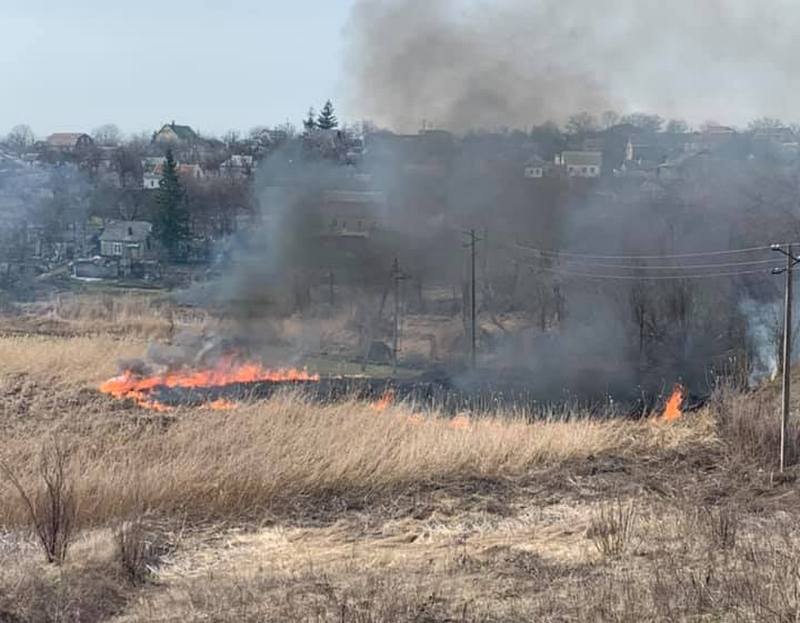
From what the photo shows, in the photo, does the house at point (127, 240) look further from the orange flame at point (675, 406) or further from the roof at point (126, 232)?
the orange flame at point (675, 406)

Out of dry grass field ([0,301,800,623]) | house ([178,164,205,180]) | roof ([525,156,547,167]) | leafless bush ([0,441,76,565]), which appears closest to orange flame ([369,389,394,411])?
dry grass field ([0,301,800,623])

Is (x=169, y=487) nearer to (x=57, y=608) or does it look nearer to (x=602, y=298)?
(x=57, y=608)

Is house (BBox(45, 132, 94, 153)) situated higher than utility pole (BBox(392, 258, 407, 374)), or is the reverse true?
house (BBox(45, 132, 94, 153))

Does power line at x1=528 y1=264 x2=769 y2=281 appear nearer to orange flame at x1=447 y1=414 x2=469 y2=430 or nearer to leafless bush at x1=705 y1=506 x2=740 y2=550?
orange flame at x1=447 y1=414 x2=469 y2=430

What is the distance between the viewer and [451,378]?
2852cm

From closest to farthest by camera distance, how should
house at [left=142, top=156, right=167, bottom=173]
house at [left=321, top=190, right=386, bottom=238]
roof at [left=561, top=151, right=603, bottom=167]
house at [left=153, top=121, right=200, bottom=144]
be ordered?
house at [left=321, top=190, right=386, bottom=238] < roof at [left=561, top=151, right=603, bottom=167] < house at [left=142, top=156, right=167, bottom=173] < house at [left=153, top=121, right=200, bottom=144]

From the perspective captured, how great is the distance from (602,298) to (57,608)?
28892 mm

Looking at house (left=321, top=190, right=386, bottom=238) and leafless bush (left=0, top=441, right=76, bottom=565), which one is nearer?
Result: leafless bush (left=0, top=441, right=76, bottom=565)

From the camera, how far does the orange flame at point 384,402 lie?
57.3 ft

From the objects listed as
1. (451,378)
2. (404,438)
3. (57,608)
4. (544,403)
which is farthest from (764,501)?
(451,378)

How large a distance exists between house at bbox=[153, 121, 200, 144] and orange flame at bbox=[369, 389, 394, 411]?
182 ft

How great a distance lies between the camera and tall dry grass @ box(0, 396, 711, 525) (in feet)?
34.7

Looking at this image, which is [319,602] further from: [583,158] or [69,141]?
[69,141]

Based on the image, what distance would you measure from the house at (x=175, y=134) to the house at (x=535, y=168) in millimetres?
44353
